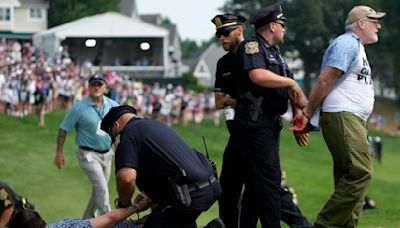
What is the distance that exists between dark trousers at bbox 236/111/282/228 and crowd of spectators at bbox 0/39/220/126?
1899cm

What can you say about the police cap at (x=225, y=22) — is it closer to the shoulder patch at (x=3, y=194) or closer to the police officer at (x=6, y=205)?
the police officer at (x=6, y=205)

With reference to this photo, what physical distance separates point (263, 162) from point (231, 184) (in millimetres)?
774

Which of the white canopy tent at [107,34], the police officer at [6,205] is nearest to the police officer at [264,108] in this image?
the police officer at [6,205]

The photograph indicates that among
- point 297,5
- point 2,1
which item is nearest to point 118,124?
point 2,1

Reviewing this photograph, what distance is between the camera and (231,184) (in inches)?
353

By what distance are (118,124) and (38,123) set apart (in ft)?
89.2

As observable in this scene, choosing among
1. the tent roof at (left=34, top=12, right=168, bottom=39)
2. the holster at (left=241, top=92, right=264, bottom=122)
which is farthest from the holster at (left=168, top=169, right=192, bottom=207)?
the tent roof at (left=34, top=12, right=168, bottom=39)

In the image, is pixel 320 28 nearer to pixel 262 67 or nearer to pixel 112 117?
pixel 262 67

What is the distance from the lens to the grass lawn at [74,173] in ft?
67.2

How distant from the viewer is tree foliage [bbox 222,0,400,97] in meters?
83.5

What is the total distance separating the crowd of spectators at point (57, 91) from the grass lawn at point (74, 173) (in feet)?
2.31

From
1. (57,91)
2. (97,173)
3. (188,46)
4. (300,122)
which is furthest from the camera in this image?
(188,46)

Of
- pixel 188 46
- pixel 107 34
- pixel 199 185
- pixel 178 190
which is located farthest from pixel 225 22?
pixel 188 46

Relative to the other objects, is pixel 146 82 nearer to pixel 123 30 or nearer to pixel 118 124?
pixel 123 30
